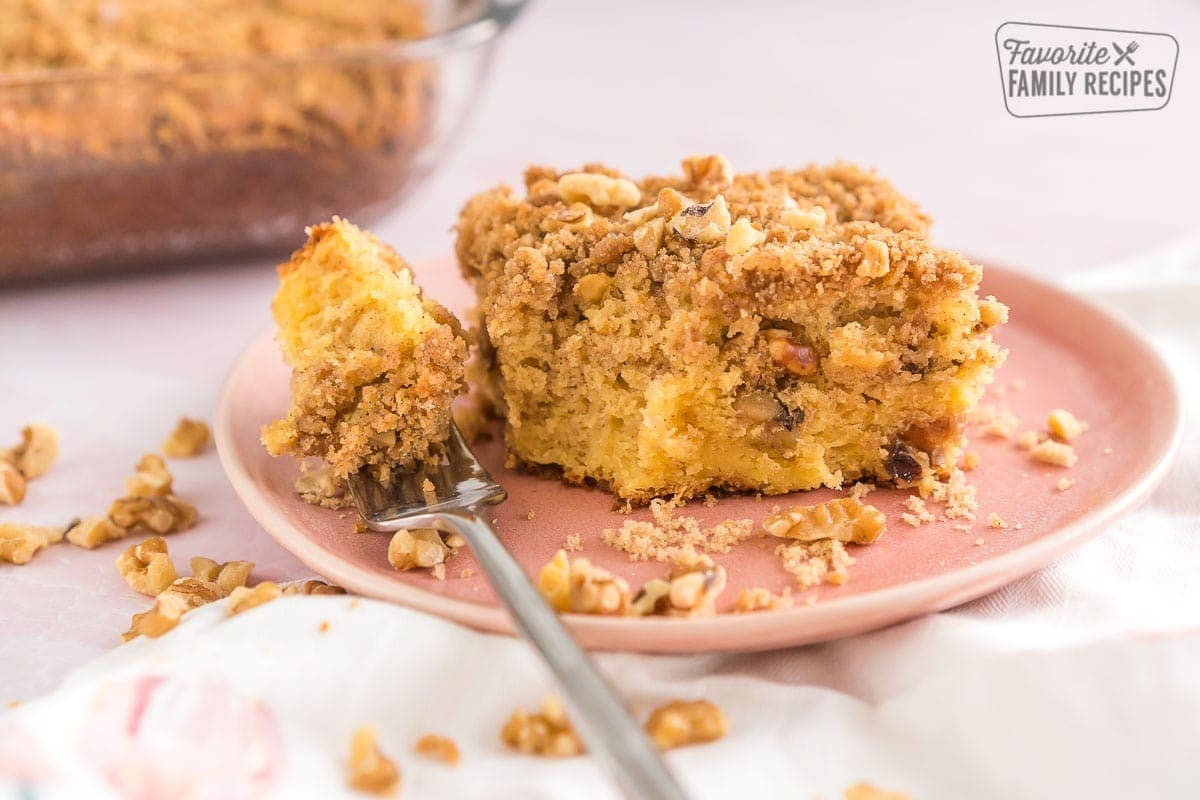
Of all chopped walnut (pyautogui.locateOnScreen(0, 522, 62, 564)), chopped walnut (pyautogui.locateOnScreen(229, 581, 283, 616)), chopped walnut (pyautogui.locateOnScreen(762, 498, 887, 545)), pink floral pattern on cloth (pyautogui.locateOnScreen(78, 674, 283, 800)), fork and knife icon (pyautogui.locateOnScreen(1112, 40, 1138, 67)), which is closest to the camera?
pink floral pattern on cloth (pyautogui.locateOnScreen(78, 674, 283, 800))

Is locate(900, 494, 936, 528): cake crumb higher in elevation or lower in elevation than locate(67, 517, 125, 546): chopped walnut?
higher

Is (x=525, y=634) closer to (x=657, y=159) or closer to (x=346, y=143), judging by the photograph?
(x=346, y=143)

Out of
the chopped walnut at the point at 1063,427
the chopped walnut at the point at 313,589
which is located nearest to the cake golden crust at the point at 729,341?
the chopped walnut at the point at 1063,427

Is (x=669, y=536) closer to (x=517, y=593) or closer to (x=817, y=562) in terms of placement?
(x=817, y=562)

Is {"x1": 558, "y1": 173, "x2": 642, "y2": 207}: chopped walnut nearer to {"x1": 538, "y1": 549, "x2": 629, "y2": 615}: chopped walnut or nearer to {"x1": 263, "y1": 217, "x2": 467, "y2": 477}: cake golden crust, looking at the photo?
{"x1": 263, "y1": 217, "x2": 467, "y2": 477}: cake golden crust

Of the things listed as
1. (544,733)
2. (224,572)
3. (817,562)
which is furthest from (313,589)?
(817,562)

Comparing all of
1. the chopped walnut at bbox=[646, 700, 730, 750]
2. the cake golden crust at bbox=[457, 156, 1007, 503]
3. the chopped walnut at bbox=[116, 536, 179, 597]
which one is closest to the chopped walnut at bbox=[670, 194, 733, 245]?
the cake golden crust at bbox=[457, 156, 1007, 503]

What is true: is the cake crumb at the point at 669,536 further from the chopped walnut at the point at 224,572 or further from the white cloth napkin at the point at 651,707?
the chopped walnut at the point at 224,572
